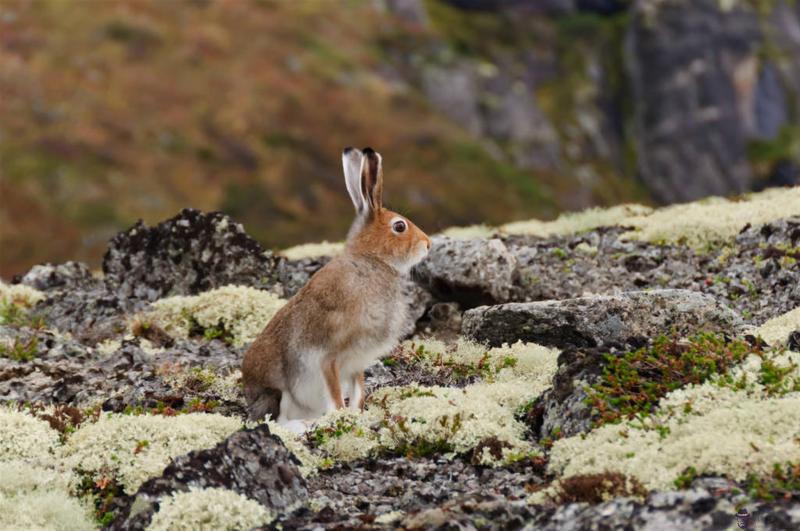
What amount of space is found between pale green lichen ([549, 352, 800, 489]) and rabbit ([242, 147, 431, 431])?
3184 mm

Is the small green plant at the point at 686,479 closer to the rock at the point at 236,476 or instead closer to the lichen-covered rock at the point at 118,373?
the rock at the point at 236,476

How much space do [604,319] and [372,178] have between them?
4446mm

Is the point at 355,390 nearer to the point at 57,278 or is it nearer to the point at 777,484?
the point at 777,484

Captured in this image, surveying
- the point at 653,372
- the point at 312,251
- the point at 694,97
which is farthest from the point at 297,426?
the point at 694,97

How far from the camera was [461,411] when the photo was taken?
12.9 metres

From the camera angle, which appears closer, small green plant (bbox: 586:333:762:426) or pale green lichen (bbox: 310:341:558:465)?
small green plant (bbox: 586:333:762:426)

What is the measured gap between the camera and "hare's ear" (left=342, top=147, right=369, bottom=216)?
13703 mm

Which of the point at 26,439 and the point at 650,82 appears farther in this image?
the point at 650,82

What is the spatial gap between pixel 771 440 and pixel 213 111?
82.3m

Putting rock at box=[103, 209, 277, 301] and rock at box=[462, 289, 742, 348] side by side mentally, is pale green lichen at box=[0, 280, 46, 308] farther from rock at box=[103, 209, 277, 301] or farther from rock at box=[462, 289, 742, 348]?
rock at box=[462, 289, 742, 348]

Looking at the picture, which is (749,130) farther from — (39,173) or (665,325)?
(665,325)

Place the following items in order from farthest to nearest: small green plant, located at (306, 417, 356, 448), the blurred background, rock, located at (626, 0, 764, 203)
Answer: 1. rock, located at (626, 0, 764, 203)
2. the blurred background
3. small green plant, located at (306, 417, 356, 448)

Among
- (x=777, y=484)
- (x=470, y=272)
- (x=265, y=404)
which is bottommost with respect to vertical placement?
(x=777, y=484)

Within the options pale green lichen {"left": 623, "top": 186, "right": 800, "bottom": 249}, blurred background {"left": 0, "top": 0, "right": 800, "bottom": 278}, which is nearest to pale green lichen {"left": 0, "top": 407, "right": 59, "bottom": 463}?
pale green lichen {"left": 623, "top": 186, "right": 800, "bottom": 249}
